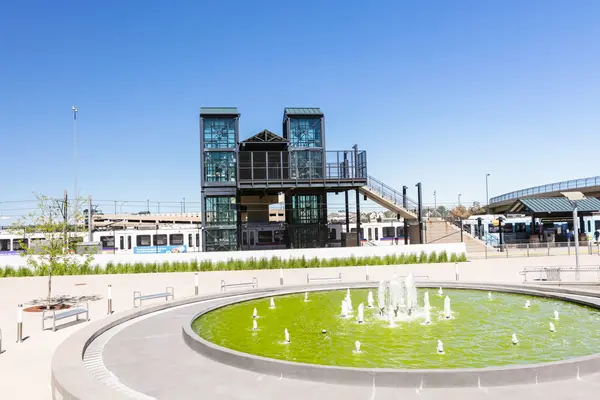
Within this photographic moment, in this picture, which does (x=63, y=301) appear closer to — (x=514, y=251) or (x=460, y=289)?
(x=460, y=289)

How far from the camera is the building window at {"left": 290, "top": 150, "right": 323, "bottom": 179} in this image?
1518 inches

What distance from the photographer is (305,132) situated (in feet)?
138

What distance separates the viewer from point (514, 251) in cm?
4247

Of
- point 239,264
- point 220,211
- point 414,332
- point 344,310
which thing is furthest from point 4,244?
point 414,332

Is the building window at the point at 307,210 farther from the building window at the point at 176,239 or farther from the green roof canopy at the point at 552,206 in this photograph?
the green roof canopy at the point at 552,206

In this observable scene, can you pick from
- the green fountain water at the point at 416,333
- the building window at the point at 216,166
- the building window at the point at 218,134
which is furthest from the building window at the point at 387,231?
the green fountain water at the point at 416,333

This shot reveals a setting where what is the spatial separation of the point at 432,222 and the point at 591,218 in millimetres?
27200

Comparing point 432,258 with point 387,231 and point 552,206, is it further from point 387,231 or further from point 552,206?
point 387,231

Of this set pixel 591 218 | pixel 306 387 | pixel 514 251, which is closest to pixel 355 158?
pixel 514 251

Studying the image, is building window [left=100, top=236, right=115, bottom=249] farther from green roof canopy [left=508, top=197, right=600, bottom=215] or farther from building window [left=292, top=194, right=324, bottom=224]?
green roof canopy [left=508, top=197, right=600, bottom=215]

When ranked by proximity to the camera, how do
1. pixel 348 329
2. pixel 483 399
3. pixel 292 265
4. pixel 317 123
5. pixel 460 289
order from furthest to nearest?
pixel 317 123 < pixel 292 265 < pixel 460 289 < pixel 348 329 < pixel 483 399

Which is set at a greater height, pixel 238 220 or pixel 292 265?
pixel 238 220

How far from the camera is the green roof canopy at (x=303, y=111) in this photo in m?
41.8

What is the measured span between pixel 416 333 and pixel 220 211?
29.0 metres
